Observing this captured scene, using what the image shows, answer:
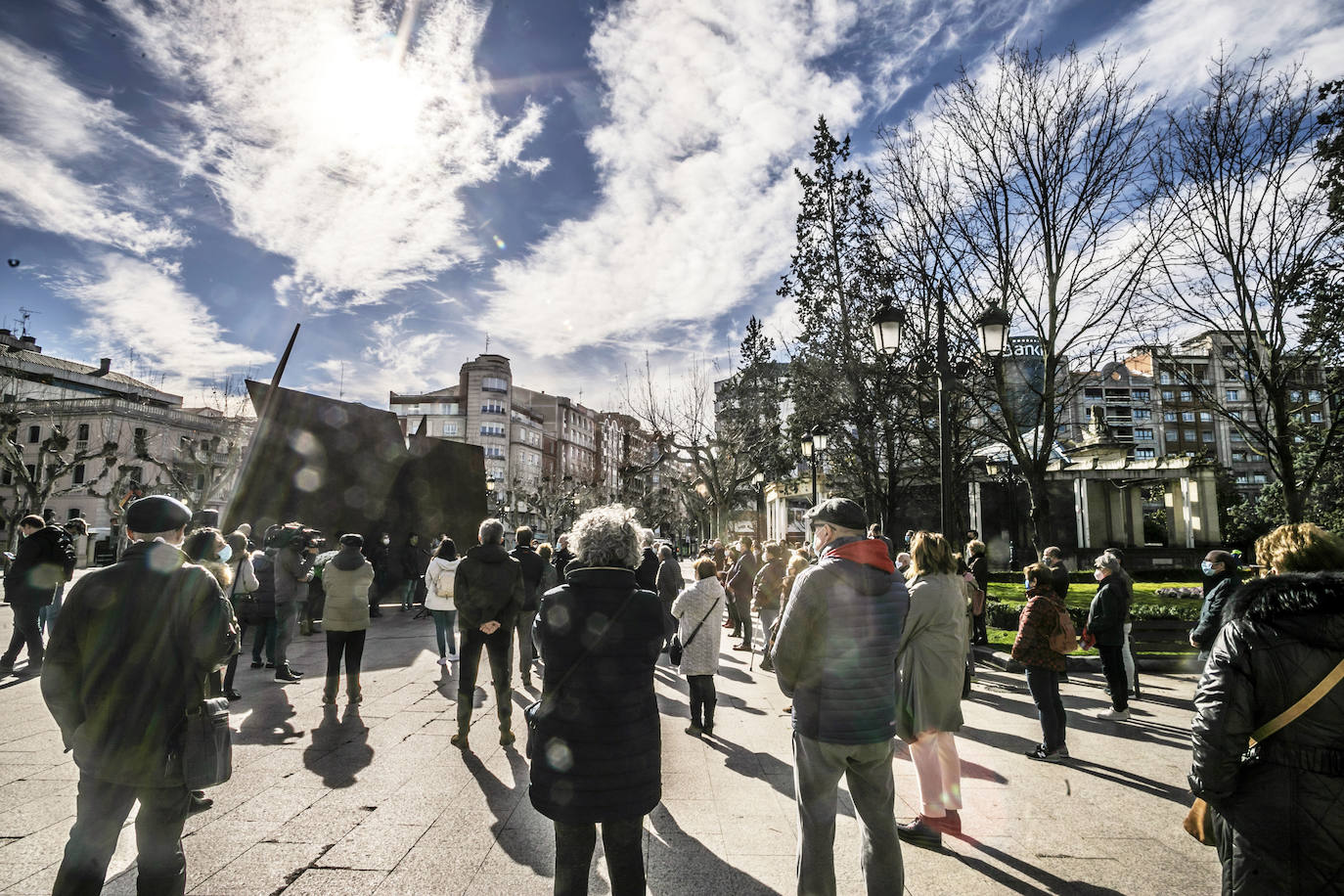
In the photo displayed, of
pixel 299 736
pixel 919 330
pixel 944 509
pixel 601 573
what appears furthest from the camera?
pixel 919 330

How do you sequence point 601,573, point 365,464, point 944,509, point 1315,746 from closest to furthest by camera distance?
1. point 1315,746
2. point 601,573
3. point 944,509
4. point 365,464

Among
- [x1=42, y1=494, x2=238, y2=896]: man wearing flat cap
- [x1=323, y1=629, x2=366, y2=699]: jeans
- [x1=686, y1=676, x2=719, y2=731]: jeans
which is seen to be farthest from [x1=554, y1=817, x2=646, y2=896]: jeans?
[x1=323, y1=629, x2=366, y2=699]: jeans

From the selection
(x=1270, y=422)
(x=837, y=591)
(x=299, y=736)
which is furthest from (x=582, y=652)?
(x=1270, y=422)

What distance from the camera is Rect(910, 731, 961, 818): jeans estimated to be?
4.13 meters

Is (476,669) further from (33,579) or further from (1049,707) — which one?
(33,579)

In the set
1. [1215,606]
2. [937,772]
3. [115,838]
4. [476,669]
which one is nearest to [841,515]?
[937,772]

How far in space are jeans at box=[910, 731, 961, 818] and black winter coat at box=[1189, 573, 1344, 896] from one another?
190 cm

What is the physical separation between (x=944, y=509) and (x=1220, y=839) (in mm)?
A: 6663

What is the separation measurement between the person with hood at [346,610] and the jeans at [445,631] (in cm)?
192

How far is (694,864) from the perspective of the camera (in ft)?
12.0

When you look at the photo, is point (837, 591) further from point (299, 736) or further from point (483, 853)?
point (299, 736)

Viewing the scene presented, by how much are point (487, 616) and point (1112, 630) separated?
6.23m

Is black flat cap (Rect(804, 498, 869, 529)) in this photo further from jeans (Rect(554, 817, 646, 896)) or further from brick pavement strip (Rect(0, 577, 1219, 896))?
brick pavement strip (Rect(0, 577, 1219, 896))

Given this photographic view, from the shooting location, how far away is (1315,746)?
7.11 feet
